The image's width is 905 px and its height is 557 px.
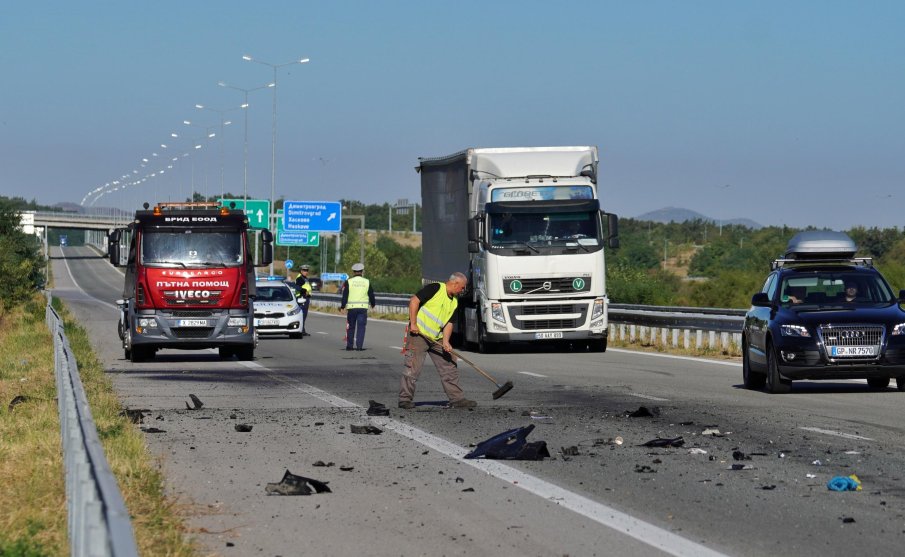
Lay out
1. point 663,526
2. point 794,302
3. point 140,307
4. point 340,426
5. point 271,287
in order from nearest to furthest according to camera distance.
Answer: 1. point 663,526
2. point 340,426
3. point 794,302
4. point 140,307
5. point 271,287

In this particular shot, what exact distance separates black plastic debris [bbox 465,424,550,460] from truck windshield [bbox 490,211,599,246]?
16055 millimetres

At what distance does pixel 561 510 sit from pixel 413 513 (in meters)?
0.89

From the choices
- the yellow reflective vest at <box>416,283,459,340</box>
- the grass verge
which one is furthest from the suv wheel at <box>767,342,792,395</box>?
the grass verge

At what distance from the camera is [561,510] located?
9398mm

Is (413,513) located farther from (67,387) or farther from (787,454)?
(787,454)

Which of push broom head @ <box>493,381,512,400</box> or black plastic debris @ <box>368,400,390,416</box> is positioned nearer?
black plastic debris @ <box>368,400,390,416</box>

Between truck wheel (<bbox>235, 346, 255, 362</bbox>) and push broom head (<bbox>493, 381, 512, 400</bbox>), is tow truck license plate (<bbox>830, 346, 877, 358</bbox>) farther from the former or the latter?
truck wheel (<bbox>235, 346, 255, 362</bbox>)

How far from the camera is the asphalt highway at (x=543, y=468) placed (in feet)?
27.7

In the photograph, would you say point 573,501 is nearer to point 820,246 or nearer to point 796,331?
point 796,331

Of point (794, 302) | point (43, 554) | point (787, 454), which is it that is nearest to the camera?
point (43, 554)

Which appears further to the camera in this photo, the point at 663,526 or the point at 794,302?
the point at 794,302

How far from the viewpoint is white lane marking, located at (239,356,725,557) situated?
8.10 meters

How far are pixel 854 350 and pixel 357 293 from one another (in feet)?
44.8

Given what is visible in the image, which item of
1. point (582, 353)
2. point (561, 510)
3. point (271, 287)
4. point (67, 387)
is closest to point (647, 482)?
point (561, 510)
